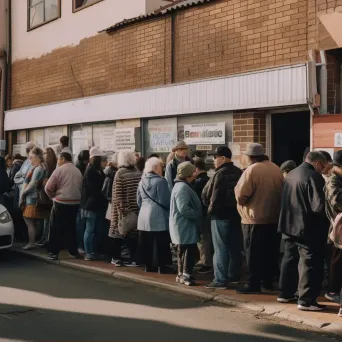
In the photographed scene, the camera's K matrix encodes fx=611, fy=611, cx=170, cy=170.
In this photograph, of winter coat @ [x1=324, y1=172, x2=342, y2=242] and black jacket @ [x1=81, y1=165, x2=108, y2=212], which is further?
black jacket @ [x1=81, y1=165, x2=108, y2=212]

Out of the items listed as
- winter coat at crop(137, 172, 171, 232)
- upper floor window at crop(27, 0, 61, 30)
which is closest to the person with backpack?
winter coat at crop(137, 172, 171, 232)

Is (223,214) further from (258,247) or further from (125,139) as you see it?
(125,139)

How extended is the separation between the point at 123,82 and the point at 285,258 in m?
6.77

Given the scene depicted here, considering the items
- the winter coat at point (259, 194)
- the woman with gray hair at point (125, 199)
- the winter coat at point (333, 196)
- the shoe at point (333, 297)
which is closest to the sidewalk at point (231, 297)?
the shoe at point (333, 297)

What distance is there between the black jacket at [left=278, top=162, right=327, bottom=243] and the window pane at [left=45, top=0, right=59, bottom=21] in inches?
401

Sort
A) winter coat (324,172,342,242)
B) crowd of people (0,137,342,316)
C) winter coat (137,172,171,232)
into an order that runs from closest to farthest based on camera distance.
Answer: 1. winter coat (324,172,342,242)
2. crowd of people (0,137,342,316)
3. winter coat (137,172,171,232)

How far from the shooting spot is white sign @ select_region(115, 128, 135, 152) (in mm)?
12461

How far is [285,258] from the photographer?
7.16m

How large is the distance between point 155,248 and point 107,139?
16.0 ft

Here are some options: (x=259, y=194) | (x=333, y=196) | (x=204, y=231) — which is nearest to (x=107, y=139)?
(x=204, y=231)

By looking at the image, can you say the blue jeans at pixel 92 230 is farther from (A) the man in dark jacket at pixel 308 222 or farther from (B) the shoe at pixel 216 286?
(A) the man in dark jacket at pixel 308 222

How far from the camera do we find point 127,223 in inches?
362

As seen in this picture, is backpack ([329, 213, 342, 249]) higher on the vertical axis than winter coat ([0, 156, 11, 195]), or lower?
lower

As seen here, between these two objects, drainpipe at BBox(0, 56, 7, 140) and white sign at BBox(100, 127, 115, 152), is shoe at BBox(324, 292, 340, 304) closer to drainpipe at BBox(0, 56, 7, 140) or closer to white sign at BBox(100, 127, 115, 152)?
white sign at BBox(100, 127, 115, 152)
